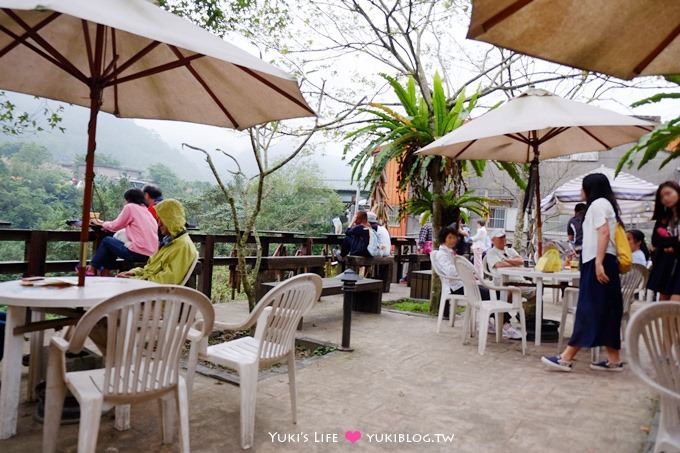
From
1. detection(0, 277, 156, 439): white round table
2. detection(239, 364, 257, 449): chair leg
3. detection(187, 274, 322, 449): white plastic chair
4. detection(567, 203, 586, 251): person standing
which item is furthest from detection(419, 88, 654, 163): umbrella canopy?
detection(0, 277, 156, 439): white round table

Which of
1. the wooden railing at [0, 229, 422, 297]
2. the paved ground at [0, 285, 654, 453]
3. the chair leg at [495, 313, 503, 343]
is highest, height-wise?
the wooden railing at [0, 229, 422, 297]

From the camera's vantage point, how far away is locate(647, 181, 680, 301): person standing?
482cm

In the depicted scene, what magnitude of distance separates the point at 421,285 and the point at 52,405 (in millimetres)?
6991

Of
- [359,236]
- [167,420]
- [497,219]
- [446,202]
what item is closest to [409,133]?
[446,202]

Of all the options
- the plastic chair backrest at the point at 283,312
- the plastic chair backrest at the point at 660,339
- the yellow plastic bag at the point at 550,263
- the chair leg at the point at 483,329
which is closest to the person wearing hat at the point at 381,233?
the yellow plastic bag at the point at 550,263

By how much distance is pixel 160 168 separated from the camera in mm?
30453

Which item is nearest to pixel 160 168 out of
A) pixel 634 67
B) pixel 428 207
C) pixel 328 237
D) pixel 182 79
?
pixel 328 237

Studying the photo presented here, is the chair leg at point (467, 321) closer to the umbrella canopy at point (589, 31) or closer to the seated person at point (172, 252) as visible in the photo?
the seated person at point (172, 252)

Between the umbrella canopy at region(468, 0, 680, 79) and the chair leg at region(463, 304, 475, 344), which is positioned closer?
the umbrella canopy at region(468, 0, 680, 79)

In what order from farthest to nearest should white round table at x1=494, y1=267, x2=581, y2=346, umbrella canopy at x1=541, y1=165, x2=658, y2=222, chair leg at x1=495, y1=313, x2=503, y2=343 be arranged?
umbrella canopy at x1=541, y1=165, x2=658, y2=222
chair leg at x1=495, y1=313, x2=503, y2=343
white round table at x1=494, y1=267, x2=581, y2=346

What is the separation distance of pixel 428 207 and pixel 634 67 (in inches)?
182

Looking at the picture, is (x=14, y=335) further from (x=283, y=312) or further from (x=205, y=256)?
(x=205, y=256)

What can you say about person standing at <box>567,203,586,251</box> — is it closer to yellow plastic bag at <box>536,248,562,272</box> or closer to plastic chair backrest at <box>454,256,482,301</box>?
yellow plastic bag at <box>536,248,562,272</box>

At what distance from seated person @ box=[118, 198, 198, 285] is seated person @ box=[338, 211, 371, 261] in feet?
13.6
